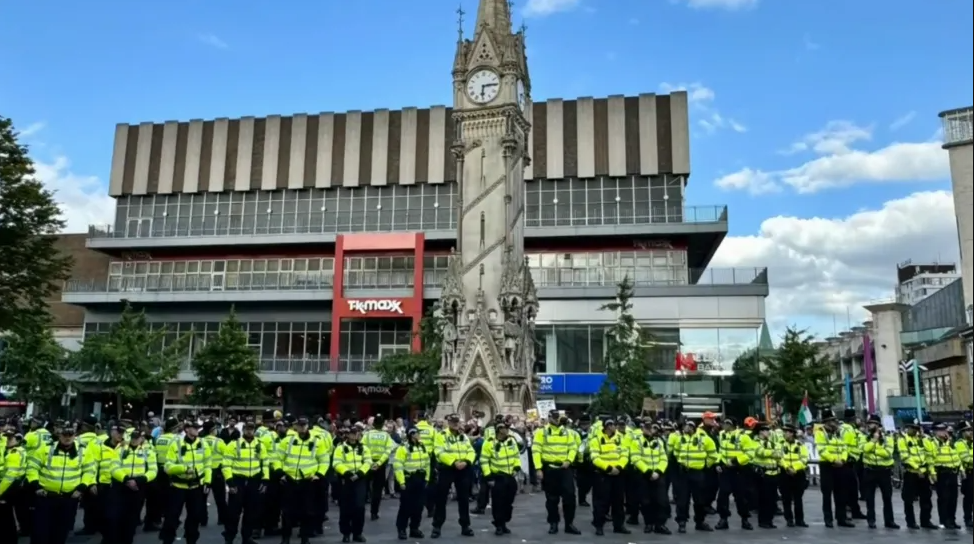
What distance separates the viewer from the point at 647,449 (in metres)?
13.5

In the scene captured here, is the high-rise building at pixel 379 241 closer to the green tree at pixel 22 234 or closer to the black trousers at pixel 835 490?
the green tree at pixel 22 234

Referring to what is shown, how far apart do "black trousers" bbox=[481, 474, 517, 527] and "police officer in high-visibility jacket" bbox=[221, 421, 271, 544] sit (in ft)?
12.4

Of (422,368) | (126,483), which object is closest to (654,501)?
(126,483)

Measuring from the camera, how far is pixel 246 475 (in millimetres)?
12102

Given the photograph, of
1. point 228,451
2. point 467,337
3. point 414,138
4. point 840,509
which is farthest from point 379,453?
point 414,138

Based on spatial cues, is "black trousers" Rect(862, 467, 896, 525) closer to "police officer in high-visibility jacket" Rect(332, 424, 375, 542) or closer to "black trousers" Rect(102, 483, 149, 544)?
"police officer in high-visibility jacket" Rect(332, 424, 375, 542)

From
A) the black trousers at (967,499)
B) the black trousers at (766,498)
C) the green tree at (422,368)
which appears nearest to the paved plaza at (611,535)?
the black trousers at (766,498)

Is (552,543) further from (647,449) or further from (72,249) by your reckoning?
(72,249)

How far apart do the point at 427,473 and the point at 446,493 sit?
67cm

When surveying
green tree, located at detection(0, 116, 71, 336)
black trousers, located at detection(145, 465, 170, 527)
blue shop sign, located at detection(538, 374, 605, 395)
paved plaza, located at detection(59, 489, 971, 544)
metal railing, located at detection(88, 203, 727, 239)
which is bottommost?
paved plaza, located at detection(59, 489, 971, 544)

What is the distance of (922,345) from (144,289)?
5668 cm

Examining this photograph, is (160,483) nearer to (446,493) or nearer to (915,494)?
(446,493)

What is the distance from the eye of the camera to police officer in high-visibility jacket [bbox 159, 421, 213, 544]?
11602 millimetres

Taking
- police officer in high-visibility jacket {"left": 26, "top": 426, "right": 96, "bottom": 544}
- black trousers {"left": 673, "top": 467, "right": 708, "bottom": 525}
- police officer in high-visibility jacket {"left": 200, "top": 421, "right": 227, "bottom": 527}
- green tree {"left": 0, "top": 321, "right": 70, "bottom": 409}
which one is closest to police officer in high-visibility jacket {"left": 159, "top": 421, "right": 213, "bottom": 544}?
police officer in high-visibility jacket {"left": 200, "top": 421, "right": 227, "bottom": 527}
